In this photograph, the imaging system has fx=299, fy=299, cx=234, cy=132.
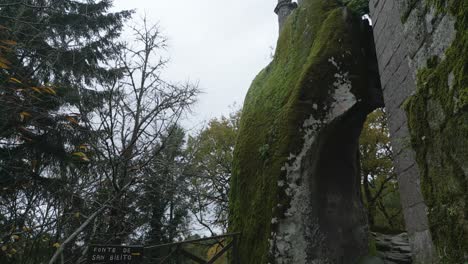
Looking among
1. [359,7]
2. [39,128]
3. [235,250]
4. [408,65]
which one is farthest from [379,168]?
[39,128]

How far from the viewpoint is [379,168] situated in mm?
14742

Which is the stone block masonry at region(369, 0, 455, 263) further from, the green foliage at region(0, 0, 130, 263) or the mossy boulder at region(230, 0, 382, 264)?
the green foliage at region(0, 0, 130, 263)

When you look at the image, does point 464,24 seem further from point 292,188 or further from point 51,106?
point 51,106

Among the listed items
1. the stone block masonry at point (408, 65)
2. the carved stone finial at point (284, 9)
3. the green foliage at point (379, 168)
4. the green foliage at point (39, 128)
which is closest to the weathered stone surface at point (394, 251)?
the stone block masonry at point (408, 65)

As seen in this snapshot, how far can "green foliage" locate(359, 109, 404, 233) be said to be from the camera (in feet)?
46.8

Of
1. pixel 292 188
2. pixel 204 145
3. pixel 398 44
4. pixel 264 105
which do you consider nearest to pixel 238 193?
pixel 292 188

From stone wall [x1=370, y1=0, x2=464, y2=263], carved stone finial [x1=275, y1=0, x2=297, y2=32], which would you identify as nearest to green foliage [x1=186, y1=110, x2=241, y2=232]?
carved stone finial [x1=275, y1=0, x2=297, y2=32]

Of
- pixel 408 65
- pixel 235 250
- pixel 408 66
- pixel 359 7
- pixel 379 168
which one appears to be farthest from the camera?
pixel 379 168

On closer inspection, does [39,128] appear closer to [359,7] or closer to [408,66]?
[408,66]

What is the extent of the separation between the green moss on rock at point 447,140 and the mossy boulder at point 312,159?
3.06 meters

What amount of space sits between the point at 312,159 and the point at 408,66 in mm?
2028

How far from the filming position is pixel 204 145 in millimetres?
14898

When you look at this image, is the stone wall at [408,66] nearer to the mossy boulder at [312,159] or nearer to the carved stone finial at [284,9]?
the mossy boulder at [312,159]

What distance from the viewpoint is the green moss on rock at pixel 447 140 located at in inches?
49.7
